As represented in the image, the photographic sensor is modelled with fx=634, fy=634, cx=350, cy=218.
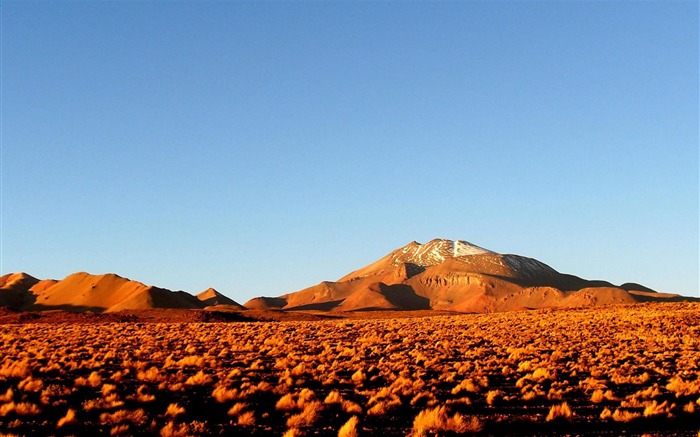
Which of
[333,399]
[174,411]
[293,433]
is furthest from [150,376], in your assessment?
[293,433]

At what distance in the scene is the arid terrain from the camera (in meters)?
13.3

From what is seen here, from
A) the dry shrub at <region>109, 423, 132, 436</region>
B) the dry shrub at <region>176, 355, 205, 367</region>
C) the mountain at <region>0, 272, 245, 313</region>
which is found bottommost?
the dry shrub at <region>109, 423, 132, 436</region>

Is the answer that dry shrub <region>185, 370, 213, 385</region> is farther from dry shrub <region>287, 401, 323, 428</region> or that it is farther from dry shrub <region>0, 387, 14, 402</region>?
dry shrub <region>287, 401, 323, 428</region>

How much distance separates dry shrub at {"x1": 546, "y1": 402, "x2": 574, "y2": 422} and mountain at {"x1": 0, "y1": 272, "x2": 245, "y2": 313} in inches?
4481

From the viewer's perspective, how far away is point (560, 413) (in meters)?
14.6

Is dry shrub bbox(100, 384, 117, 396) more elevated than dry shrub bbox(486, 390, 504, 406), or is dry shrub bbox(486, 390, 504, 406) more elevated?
dry shrub bbox(100, 384, 117, 396)

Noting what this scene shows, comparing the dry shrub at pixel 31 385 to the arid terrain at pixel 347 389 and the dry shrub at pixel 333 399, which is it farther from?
the dry shrub at pixel 333 399

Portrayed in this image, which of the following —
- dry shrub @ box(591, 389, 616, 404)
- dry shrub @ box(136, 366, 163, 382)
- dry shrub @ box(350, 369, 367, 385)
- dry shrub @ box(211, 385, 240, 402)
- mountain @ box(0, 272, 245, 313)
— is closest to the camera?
dry shrub @ box(211, 385, 240, 402)

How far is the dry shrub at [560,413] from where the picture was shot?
1442 centimetres

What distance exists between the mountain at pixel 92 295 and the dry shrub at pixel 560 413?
113820 mm

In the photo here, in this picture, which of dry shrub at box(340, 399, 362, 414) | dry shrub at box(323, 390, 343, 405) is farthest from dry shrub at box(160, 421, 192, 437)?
Result: dry shrub at box(323, 390, 343, 405)

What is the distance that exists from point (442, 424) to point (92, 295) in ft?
461

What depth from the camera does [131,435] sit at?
39.0 feet

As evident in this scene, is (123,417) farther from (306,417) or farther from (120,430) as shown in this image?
(306,417)
